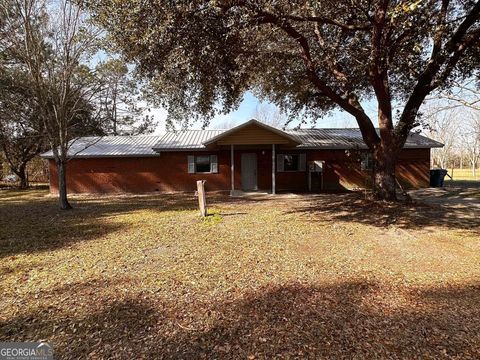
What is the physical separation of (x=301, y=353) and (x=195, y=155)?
15486 millimetres

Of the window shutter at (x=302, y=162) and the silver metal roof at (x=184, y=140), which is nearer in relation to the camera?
the silver metal roof at (x=184, y=140)

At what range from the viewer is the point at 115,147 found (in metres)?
18.8

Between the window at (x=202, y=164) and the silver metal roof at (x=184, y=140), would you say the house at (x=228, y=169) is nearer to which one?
the window at (x=202, y=164)

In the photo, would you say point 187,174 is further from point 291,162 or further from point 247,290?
point 247,290

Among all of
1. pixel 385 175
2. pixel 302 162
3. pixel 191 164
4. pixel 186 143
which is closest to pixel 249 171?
pixel 302 162

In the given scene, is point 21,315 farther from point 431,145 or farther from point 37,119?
point 431,145

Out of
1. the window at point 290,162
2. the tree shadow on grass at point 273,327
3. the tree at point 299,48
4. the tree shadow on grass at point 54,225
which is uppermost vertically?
the tree at point 299,48

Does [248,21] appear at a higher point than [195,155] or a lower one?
higher

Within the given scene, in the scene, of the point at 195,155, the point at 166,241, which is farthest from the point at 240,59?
the point at 195,155

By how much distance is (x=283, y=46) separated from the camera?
32.0 ft

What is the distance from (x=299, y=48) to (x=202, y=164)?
952 cm

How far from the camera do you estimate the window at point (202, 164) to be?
17.5 metres

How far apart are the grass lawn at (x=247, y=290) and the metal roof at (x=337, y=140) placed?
9.86 m

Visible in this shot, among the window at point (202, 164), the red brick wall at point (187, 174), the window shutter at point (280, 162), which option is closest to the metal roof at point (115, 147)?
the red brick wall at point (187, 174)
